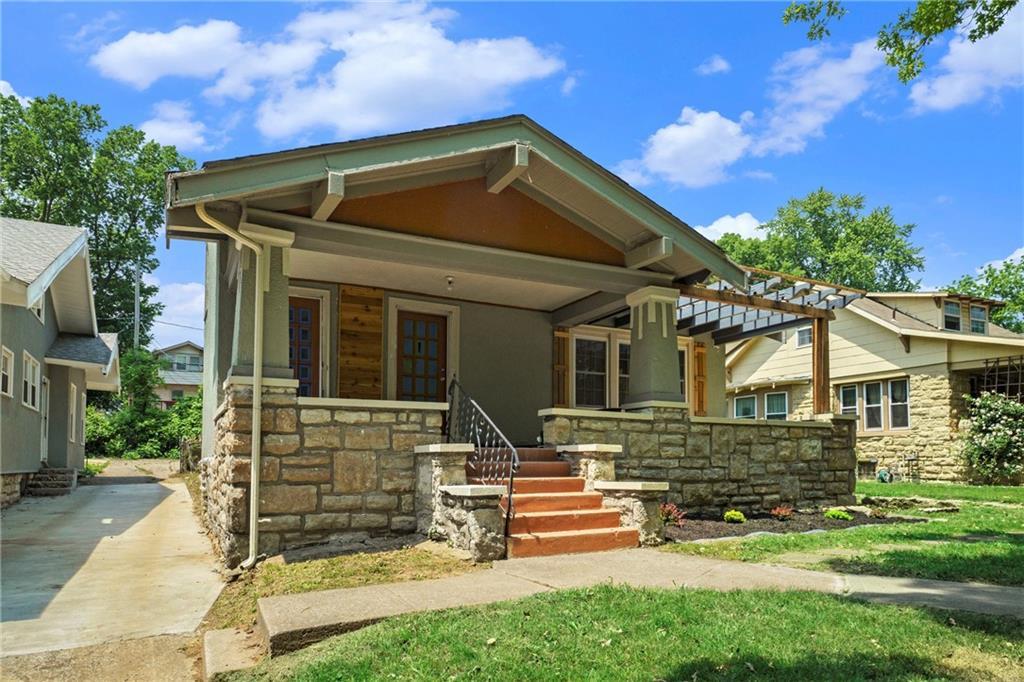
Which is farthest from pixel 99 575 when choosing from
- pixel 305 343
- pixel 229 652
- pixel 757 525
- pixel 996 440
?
pixel 996 440

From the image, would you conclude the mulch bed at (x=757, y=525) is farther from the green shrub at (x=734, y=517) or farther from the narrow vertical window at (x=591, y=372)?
the narrow vertical window at (x=591, y=372)

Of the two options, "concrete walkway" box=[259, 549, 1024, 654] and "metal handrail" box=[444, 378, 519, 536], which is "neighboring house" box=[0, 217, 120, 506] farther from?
"concrete walkway" box=[259, 549, 1024, 654]

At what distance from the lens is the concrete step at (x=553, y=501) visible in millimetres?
7254

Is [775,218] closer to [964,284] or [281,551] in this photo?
[964,284]

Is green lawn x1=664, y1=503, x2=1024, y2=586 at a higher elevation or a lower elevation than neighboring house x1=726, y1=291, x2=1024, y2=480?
lower

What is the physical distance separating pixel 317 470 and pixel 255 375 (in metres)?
1.08

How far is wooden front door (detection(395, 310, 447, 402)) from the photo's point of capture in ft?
33.8

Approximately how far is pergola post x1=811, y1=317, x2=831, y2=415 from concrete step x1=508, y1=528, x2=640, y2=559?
5.29 metres

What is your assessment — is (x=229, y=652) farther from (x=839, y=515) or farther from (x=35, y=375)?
(x=35, y=375)

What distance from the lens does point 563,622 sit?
425 cm

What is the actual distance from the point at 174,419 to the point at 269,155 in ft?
74.4

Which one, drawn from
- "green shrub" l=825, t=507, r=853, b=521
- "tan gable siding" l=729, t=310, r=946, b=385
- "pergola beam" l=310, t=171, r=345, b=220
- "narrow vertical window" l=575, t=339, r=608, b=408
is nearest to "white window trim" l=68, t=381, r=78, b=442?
"narrow vertical window" l=575, t=339, r=608, b=408

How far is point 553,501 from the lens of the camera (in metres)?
7.42

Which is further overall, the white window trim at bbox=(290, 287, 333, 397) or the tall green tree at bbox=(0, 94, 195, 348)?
the tall green tree at bbox=(0, 94, 195, 348)
